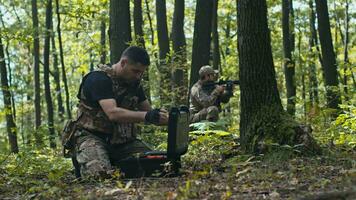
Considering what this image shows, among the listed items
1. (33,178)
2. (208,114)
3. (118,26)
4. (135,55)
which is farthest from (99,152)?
(208,114)

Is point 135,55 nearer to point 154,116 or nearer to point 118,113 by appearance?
point 118,113

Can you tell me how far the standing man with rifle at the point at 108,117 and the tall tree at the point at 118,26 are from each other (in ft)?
11.2

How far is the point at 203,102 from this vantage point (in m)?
11.1

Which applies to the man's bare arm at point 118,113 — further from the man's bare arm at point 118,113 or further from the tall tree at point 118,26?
the tall tree at point 118,26

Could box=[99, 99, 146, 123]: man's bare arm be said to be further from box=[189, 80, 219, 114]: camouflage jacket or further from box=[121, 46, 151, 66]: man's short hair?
box=[189, 80, 219, 114]: camouflage jacket

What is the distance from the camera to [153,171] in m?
5.98

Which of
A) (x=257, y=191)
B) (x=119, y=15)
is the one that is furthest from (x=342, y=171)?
(x=119, y=15)

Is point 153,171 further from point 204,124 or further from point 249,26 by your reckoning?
point 204,124

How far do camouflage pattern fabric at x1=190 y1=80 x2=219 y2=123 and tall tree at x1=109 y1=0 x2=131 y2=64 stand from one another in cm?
201

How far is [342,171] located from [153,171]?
2.11 meters

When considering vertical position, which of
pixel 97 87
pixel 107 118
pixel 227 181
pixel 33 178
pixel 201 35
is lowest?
pixel 33 178

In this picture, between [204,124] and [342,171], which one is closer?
[342,171]

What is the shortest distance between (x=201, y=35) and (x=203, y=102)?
156 cm

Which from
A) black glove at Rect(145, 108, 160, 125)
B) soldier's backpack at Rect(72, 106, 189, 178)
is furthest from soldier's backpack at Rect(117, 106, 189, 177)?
black glove at Rect(145, 108, 160, 125)
